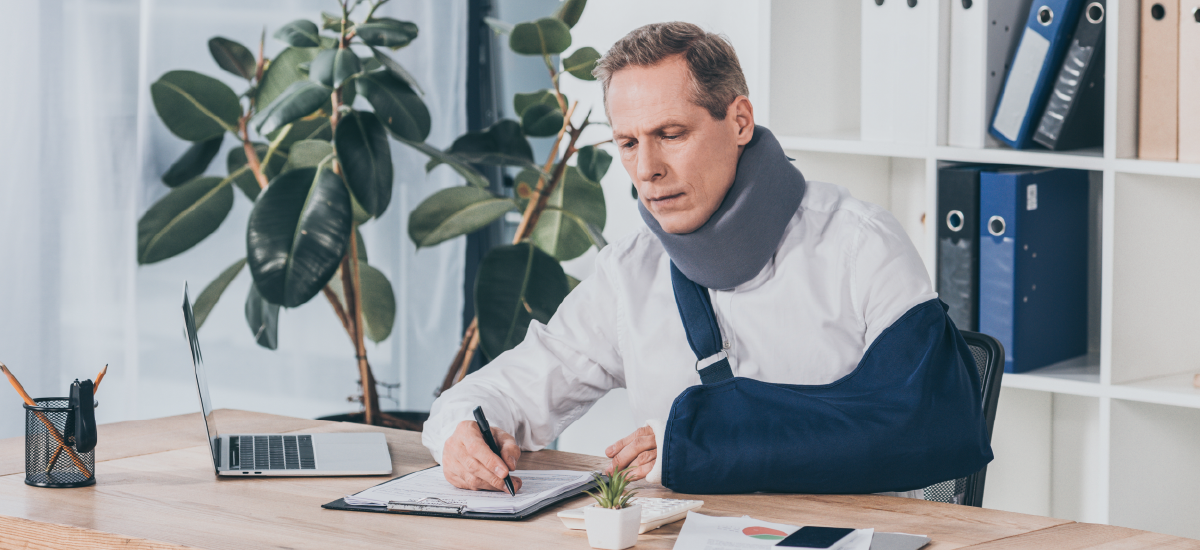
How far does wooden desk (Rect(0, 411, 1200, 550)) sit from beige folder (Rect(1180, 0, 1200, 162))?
1038 mm

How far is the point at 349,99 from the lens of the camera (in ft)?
8.50

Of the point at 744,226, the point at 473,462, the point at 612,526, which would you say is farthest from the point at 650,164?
the point at 612,526

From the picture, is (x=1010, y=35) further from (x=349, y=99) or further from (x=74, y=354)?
(x=74, y=354)

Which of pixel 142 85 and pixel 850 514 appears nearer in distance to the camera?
pixel 850 514

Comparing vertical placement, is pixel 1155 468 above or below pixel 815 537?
below

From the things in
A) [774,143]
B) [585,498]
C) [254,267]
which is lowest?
[585,498]

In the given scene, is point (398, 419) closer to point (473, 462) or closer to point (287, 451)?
point (287, 451)

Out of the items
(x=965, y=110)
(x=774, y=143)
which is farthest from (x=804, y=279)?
(x=965, y=110)

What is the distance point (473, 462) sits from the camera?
1577mm

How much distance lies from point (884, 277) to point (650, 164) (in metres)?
0.36

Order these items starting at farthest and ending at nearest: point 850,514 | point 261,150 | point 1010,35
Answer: point 261,150 → point 1010,35 → point 850,514

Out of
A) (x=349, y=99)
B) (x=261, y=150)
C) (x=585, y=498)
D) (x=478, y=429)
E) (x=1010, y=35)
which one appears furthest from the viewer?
(x=261, y=150)

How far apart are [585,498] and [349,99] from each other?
1.35 metres

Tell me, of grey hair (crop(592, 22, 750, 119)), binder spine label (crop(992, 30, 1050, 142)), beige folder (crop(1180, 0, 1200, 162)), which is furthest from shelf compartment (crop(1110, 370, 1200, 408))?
grey hair (crop(592, 22, 750, 119))
